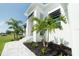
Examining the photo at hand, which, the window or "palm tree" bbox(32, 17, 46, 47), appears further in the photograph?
the window

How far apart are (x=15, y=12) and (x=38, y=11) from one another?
0.48 meters

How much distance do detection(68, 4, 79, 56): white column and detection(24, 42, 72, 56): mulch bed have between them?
13cm

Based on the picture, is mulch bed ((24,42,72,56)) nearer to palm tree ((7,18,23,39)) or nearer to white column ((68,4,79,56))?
white column ((68,4,79,56))

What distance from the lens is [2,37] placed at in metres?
3.60

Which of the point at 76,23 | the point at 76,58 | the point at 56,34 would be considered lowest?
the point at 76,58

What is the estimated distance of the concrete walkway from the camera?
3.55m

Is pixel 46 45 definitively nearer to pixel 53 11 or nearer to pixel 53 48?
pixel 53 48

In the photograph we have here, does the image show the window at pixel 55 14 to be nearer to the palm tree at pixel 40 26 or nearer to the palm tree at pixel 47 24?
the palm tree at pixel 47 24

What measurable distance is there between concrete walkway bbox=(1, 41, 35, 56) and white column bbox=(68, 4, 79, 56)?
85 cm

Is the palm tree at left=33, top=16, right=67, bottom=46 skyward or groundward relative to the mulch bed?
skyward

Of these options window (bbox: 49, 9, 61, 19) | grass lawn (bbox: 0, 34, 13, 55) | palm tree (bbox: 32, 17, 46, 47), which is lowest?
grass lawn (bbox: 0, 34, 13, 55)

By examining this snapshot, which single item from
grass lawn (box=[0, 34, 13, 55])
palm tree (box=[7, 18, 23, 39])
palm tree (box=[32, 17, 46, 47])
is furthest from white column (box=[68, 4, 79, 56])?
grass lawn (box=[0, 34, 13, 55])

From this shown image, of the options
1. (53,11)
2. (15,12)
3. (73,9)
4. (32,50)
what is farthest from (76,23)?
(15,12)

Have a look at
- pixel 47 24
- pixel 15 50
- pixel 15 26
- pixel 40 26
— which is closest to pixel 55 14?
pixel 47 24
